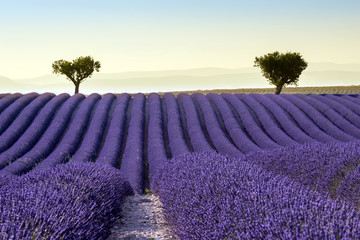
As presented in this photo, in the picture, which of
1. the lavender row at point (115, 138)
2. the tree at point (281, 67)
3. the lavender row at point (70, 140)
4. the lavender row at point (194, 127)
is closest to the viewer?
the lavender row at point (70, 140)

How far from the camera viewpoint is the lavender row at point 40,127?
13.6 meters

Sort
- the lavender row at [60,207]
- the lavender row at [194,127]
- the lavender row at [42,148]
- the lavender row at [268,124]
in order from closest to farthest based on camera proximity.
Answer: the lavender row at [60,207]
the lavender row at [42,148]
the lavender row at [194,127]
the lavender row at [268,124]

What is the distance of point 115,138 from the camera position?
49.3 feet

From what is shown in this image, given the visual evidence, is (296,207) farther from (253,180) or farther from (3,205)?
(3,205)

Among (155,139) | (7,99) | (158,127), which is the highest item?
(7,99)

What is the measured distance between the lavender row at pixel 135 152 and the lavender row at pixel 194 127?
2.09m

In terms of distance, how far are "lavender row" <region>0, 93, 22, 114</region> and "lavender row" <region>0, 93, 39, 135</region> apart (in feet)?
1.41

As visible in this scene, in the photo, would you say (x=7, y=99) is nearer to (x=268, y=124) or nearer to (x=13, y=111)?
(x=13, y=111)

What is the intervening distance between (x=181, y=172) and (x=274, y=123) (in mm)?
11286

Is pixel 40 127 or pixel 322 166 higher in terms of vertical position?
pixel 322 166

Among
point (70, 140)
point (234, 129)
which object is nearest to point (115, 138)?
point (70, 140)

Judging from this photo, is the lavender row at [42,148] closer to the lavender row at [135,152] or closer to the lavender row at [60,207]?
the lavender row at [135,152]

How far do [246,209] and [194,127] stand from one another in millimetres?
12525

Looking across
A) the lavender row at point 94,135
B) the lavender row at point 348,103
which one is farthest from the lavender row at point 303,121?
the lavender row at point 94,135
